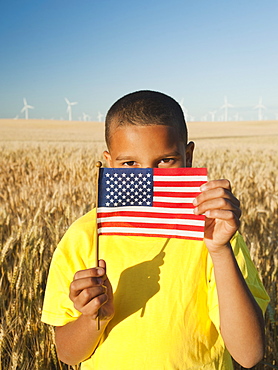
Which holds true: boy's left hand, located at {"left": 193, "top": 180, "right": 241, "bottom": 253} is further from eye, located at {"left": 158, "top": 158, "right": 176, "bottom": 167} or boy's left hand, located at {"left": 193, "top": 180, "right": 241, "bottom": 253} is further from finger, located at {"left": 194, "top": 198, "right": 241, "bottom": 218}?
eye, located at {"left": 158, "top": 158, "right": 176, "bottom": 167}

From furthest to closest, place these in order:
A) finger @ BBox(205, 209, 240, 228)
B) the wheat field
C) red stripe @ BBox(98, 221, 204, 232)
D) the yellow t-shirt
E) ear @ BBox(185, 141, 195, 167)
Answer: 1. the wheat field
2. ear @ BBox(185, 141, 195, 167)
3. red stripe @ BBox(98, 221, 204, 232)
4. the yellow t-shirt
5. finger @ BBox(205, 209, 240, 228)

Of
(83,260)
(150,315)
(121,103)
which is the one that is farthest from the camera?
(121,103)

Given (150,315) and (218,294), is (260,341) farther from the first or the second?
(150,315)

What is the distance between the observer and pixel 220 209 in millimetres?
1318

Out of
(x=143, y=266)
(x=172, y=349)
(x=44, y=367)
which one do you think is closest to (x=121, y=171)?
(x=143, y=266)

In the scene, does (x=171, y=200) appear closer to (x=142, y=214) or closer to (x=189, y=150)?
(x=142, y=214)

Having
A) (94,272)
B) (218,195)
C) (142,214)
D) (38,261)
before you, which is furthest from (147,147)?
(38,261)

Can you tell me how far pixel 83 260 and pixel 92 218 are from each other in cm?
18

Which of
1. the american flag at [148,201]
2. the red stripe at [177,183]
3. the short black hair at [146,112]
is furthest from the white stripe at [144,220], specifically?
the short black hair at [146,112]

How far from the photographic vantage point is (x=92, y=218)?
166 cm

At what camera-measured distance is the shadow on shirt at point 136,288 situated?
1485mm

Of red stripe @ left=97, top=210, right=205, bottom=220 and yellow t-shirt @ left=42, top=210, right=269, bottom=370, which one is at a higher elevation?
red stripe @ left=97, top=210, right=205, bottom=220

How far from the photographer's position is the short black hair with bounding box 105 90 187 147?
1.62 m

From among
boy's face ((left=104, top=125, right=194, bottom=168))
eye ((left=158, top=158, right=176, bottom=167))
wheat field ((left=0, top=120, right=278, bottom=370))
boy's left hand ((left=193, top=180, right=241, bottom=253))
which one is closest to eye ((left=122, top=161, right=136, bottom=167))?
boy's face ((left=104, top=125, right=194, bottom=168))
